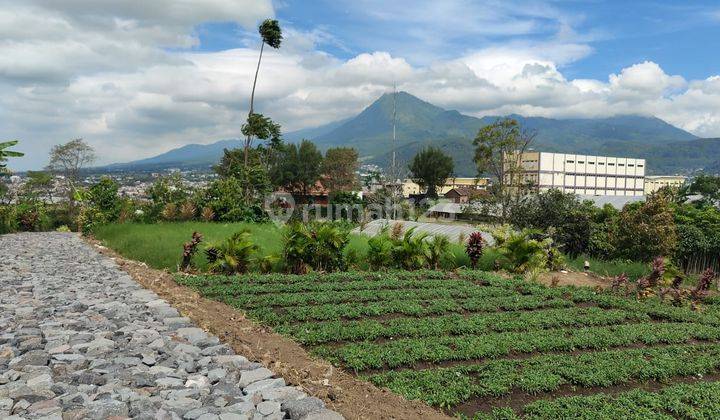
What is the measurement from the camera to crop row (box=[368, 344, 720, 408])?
3996mm

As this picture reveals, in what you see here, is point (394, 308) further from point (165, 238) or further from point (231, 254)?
point (165, 238)

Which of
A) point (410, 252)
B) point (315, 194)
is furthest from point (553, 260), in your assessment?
point (315, 194)

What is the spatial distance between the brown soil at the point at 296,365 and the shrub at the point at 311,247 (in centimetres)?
279

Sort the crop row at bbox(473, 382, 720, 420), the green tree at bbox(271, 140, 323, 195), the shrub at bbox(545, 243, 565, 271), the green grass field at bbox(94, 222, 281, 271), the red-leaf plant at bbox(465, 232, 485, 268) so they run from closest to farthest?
the crop row at bbox(473, 382, 720, 420)
the green grass field at bbox(94, 222, 281, 271)
the red-leaf plant at bbox(465, 232, 485, 268)
the shrub at bbox(545, 243, 565, 271)
the green tree at bbox(271, 140, 323, 195)

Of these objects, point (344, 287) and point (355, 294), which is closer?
point (355, 294)

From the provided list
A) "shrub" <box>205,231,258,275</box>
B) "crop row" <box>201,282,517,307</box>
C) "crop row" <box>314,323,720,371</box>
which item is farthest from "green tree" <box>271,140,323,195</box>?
"crop row" <box>314,323,720,371</box>

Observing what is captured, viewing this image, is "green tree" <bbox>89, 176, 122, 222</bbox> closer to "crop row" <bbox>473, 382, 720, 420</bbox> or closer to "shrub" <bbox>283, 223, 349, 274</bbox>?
"shrub" <bbox>283, 223, 349, 274</bbox>

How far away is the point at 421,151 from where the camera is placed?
192 feet

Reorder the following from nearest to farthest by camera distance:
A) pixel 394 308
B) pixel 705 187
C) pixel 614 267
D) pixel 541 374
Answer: pixel 541 374
pixel 394 308
pixel 614 267
pixel 705 187

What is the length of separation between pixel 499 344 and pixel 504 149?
90.0 ft

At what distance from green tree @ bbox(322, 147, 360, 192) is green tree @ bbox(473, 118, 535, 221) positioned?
21.5 m

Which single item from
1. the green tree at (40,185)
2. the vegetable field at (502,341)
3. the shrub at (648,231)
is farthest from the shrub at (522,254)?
the green tree at (40,185)

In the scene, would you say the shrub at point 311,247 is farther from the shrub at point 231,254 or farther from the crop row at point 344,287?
the crop row at point 344,287

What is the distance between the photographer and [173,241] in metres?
11.3
